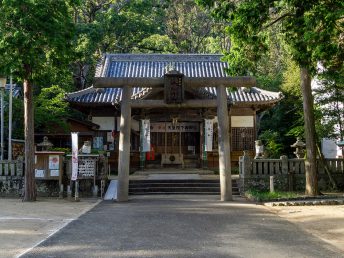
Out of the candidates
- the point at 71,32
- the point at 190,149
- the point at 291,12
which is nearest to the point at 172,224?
the point at 291,12

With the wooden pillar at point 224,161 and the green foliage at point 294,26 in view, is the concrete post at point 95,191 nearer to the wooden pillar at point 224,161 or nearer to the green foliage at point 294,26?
the wooden pillar at point 224,161

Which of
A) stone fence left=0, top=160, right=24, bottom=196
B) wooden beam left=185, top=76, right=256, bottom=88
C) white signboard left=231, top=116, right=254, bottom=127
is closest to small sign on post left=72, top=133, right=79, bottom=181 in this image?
stone fence left=0, top=160, right=24, bottom=196

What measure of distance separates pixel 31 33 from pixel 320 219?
33.7 ft

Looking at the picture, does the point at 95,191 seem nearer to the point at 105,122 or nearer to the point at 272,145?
the point at 105,122

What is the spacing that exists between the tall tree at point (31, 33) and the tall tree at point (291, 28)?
526 centimetres

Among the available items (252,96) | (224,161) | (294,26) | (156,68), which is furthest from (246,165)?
(156,68)

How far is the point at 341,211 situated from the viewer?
1242cm

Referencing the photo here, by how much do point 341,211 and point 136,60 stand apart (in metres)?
19.6

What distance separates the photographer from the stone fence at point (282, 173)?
18234 millimetres

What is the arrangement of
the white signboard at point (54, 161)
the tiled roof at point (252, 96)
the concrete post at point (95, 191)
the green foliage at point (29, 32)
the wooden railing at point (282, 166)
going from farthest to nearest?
1. the tiled roof at point (252, 96)
2. the wooden railing at point (282, 166)
3. the concrete post at point (95, 191)
4. the white signboard at point (54, 161)
5. the green foliage at point (29, 32)

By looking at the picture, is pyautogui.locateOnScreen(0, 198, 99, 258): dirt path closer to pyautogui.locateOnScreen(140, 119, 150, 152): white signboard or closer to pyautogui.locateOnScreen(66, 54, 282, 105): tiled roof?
pyautogui.locateOnScreen(140, 119, 150, 152): white signboard

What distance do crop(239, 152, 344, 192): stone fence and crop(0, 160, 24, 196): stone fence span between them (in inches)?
354

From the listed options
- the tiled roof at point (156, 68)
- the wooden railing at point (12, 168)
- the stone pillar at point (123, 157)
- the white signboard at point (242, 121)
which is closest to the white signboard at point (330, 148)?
the white signboard at point (242, 121)

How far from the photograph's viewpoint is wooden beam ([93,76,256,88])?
623 inches
